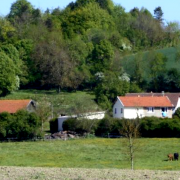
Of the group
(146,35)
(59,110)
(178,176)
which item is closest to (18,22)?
(146,35)

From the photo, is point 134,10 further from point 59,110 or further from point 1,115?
point 1,115

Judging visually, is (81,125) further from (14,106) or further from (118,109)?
(118,109)

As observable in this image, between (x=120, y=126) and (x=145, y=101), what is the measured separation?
12153 millimetres

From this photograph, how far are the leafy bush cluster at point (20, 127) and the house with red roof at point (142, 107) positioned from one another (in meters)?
13.9

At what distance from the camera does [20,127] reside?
5138 centimetres

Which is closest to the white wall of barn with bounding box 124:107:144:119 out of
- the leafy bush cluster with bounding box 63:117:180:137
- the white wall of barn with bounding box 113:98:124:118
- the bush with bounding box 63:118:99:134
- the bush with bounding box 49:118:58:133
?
the white wall of barn with bounding box 113:98:124:118

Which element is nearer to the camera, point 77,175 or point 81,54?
point 77,175

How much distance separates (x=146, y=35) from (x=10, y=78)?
Answer: 39.4 m

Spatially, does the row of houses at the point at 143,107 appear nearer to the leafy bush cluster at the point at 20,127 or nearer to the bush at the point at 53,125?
the bush at the point at 53,125

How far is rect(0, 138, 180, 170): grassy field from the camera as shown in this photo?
3409 centimetres

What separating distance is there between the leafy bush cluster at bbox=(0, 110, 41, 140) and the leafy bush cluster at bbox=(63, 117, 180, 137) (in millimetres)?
3974

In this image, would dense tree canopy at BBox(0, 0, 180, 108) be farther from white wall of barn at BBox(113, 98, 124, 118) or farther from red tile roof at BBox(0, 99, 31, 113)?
red tile roof at BBox(0, 99, 31, 113)

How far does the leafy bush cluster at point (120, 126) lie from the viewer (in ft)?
173

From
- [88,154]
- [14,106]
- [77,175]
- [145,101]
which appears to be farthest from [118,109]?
[77,175]
